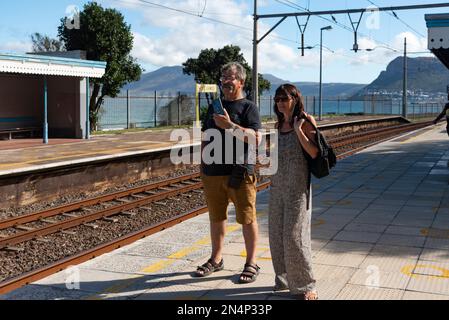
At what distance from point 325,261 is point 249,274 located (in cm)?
105

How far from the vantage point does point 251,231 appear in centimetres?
498

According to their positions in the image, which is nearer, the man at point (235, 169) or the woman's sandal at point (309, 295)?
the woman's sandal at point (309, 295)

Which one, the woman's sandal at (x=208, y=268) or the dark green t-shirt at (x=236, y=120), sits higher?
the dark green t-shirt at (x=236, y=120)

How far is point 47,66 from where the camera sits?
64.6 ft

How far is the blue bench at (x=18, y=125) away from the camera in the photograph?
20.8m

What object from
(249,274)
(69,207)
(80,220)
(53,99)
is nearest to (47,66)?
(53,99)

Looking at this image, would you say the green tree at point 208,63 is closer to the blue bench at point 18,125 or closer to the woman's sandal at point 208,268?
the blue bench at point 18,125

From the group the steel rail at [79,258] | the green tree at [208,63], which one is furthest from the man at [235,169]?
the green tree at [208,63]

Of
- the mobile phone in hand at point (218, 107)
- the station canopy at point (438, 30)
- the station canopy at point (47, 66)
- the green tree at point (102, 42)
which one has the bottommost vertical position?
the mobile phone in hand at point (218, 107)

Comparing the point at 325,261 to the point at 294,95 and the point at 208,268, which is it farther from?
the point at 294,95

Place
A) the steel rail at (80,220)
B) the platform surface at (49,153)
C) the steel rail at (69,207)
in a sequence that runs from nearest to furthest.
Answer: the steel rail at (80,220), the steel rail at (69,207), the platform surface at (49,153)

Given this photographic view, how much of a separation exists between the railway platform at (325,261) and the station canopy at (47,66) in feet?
39.6

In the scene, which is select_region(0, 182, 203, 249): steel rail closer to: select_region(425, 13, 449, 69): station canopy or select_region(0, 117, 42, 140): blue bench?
select_region(425, 13, 449, 69): station canopy

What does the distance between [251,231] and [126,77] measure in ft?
80.9
